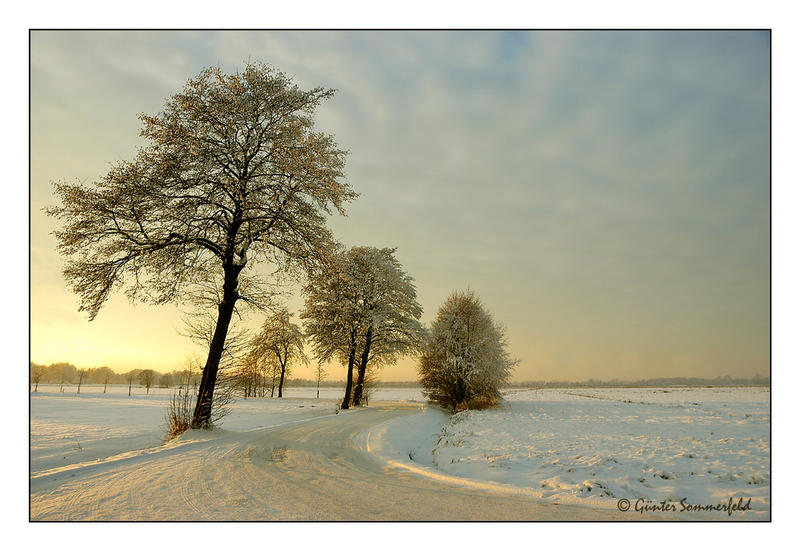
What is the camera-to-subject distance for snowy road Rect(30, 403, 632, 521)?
4.97 meters

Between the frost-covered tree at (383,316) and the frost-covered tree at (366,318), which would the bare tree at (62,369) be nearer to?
the frost-covered tree at (366,318)

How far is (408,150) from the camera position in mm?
11930

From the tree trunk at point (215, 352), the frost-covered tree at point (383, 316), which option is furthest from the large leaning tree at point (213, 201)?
the frost-covered tree at point (383, 316)

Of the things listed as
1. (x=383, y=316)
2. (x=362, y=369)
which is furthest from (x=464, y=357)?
(x=362, y=369)

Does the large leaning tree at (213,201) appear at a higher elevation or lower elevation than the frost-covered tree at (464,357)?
higher

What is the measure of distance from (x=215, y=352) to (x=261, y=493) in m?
7.84

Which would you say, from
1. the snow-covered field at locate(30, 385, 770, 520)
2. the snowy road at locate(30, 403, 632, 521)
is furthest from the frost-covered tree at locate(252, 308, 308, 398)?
the snowy road at locate(30, 403, 632, 521)

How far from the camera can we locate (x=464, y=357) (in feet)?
85.2

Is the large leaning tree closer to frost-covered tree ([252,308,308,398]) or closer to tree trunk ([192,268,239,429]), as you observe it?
tree trunk ([192,268,239,429])

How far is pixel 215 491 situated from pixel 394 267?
27036mm

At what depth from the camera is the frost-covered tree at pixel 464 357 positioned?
2566 cm

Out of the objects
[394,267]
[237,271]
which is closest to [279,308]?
[237,271]

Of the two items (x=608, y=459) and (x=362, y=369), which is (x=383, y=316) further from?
(x=608, y=459)

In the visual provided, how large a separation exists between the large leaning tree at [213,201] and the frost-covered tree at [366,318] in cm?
1463
